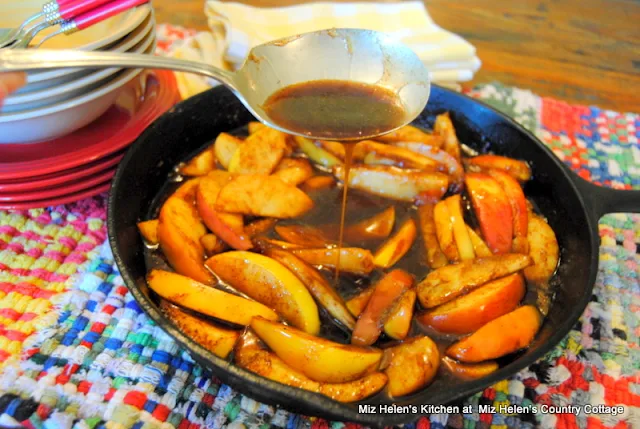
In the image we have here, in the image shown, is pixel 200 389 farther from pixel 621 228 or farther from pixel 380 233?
pixel 621 228

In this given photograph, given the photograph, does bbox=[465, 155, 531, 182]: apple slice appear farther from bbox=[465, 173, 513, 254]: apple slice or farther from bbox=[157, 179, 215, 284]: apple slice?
bbox=[157, 179, 215, 284]: apple slice

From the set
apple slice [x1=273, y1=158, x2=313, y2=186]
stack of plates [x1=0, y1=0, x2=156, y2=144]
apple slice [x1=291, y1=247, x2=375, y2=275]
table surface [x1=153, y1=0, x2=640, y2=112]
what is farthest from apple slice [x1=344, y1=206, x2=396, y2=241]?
table surface [x1=153, y1=0, x2=640, y2=112]

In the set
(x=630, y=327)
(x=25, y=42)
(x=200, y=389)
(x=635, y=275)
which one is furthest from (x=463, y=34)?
(x=200, y=389)

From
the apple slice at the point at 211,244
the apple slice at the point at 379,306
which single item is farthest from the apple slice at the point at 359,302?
the apple slice at the point at 211,244

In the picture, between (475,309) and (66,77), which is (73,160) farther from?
(475,309)

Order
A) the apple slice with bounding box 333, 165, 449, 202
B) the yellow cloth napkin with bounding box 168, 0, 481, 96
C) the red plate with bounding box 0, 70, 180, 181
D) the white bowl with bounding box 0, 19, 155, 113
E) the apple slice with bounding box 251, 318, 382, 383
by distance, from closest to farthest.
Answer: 1. the apple slice with bounding box 251, 318, 382, 383
2. the white bowl with bounding box 0, 19, 155, 113
3. the red plate with bounding box 0, 70, 180, 181
4. the apple slice with bounding box 333, 165, 449, 202
5. the yellow cloth napkin with bounding box 168, 0, 481, 96

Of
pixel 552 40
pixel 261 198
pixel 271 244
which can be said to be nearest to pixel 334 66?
pixel 261 198
